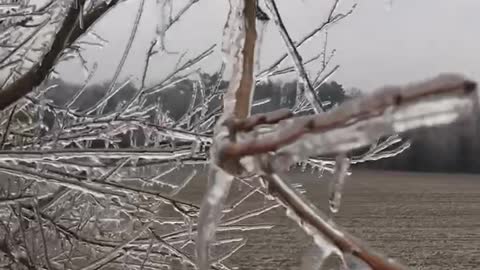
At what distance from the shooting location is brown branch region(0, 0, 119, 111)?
1.60 m

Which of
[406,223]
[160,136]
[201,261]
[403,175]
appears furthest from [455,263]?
[201,261]

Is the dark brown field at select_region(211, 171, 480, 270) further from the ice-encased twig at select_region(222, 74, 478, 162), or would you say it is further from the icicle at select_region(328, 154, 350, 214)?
the ice-encased twig at select_region(222, 74, 478, 162)

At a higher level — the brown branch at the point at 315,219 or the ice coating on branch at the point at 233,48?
the ice coating on branch at the point at 233,48

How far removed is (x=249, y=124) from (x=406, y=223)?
2206 centimetres

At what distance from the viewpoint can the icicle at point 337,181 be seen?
1.41 feet

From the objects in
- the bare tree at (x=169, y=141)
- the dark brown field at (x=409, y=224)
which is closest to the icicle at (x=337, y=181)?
the bare tree at (x=169, y=141)

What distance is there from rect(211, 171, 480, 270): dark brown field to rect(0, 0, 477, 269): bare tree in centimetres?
784

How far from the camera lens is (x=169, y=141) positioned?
111 inches

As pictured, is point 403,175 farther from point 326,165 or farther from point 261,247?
point 326,165

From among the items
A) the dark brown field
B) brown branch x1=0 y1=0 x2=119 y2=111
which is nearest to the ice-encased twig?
brown branch x1=0 y1=0 x2=119 y2=111

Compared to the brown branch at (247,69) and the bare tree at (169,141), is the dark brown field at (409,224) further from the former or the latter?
the brown branch at (247,69)

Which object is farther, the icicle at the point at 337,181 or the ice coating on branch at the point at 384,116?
the icicle at the point at 337,181

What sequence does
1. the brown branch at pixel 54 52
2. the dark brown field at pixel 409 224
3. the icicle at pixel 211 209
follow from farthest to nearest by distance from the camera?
the dark brown field at pixel 409 224 < the brown branch at pixel 54 52 < the icicle at pixel 211 209

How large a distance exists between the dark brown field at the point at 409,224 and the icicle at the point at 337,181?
10644 millimetres
